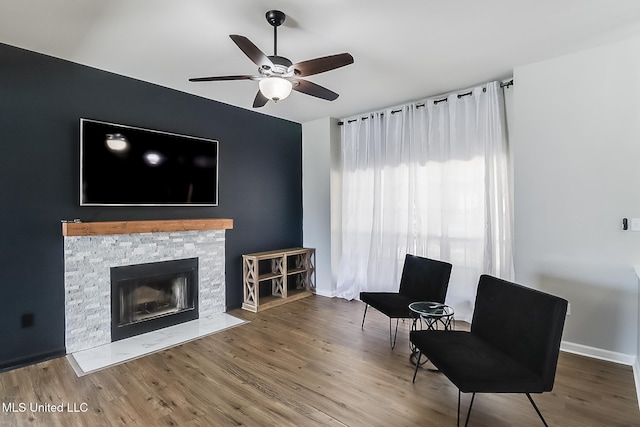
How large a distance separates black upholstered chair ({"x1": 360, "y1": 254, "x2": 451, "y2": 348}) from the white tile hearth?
1701 millimetres

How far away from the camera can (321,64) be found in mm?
2219

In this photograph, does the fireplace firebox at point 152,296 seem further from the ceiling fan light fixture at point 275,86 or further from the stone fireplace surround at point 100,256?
the ceiling fan light fixture at point 275,86

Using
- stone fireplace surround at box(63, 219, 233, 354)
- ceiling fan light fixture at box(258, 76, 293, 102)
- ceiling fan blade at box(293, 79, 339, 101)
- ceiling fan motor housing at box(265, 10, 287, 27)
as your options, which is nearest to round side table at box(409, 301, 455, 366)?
ceiling fan blade at box(293, 79, 339, 101)

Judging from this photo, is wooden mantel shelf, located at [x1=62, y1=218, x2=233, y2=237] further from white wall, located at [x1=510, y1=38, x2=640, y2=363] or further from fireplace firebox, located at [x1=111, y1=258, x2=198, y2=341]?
white wall, located at [x1=510, y1=38, x2=640, y2=363]

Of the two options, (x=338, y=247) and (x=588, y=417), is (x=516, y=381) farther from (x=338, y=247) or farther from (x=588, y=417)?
(x=338, y=247)

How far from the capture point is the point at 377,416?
2.09 meters

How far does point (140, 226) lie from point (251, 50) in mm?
2251

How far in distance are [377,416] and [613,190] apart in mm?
2694

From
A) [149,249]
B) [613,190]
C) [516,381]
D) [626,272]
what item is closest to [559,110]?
[613,190]

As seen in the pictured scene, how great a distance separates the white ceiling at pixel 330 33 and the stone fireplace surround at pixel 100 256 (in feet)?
5.21

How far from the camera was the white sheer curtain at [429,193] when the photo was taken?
11.5 ft

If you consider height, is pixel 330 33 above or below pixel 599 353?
above

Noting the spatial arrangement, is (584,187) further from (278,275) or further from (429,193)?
(278,275)

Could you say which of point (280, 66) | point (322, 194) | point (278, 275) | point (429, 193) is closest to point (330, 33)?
point (280, 66)
